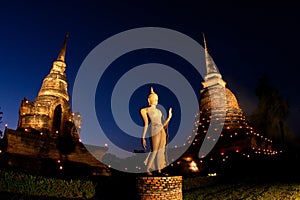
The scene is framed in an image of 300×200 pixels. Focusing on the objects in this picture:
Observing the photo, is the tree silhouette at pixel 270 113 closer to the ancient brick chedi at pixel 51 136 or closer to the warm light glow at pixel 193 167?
the warm light glow at pixel 193 167

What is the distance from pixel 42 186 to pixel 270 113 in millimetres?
31475

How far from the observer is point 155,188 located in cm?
771

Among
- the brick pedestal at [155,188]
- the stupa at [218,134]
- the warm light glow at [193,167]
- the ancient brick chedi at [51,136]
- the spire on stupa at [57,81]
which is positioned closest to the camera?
the brick pedestal at [155,188]

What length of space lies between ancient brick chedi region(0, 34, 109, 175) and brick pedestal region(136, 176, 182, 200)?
41.9 feet

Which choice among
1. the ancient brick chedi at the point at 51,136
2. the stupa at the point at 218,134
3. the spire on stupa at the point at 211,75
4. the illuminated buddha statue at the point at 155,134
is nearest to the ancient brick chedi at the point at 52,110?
the ancient brick chedi at the point at 51,136

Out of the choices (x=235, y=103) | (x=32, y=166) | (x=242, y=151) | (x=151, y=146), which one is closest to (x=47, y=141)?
(x=32, y=166)

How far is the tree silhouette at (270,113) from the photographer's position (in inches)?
1288

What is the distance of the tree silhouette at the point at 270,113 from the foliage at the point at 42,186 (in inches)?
1152

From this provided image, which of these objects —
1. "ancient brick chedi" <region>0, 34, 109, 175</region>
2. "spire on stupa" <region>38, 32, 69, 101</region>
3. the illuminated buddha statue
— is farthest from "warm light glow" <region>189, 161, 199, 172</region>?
the illuminated buddha statue

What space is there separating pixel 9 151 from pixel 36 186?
9.32m

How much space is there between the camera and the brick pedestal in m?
7.71

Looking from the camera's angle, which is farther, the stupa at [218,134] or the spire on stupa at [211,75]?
the spire on stupa at [211,75]

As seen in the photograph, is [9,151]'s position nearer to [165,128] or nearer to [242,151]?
[165,128]

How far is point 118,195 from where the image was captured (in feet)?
34.6
